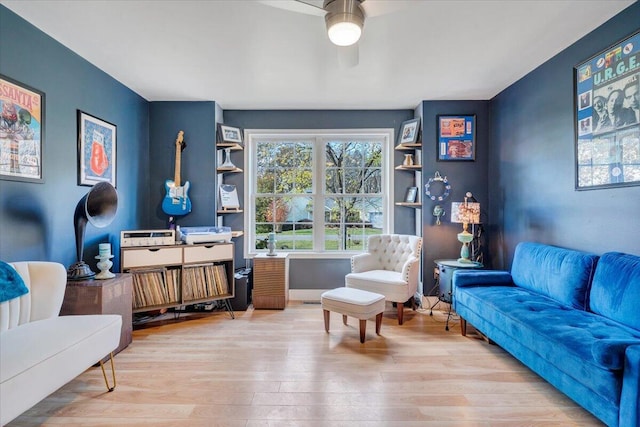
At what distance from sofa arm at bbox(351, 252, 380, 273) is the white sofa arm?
2.68 m

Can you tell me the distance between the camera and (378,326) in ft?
9.52

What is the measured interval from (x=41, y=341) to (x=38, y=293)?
56 centimetres

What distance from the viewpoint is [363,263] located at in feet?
11.8

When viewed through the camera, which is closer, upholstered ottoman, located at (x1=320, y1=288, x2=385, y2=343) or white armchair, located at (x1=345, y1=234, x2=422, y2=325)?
upholstered ottoman, located at (x1=320, y1=288, x2=385, y2=343)

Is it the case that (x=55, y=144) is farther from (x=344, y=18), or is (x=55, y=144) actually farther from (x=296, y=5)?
(x=344, y=18)

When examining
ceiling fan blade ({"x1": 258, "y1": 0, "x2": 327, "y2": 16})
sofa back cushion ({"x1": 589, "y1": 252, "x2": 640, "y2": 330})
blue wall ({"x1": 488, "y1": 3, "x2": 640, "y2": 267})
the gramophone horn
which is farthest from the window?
ceiling fan blade ({"x1": 258, "y1": 0, "x2": 327, "y2": 16})

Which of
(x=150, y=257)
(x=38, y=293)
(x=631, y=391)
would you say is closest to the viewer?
(x=631, y=391)

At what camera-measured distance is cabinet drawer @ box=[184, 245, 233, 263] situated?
10.6ft

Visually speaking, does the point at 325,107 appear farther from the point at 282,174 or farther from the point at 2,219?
the point at 2,219

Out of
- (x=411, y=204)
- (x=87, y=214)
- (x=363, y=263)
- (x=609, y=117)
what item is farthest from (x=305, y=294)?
(x=609, y=117)

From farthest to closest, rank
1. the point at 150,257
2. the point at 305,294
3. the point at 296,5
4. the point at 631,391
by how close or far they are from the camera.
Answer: the point at 305,294 < the point at 150,257 < the point at 296,5 < the point at 631,391

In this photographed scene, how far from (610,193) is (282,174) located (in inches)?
132

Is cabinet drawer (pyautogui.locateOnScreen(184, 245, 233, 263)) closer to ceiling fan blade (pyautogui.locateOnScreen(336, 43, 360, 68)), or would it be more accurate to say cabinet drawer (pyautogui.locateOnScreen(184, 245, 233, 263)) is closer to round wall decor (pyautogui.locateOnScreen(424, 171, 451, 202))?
ceiling fan blade (pyautogui.locateOnScreen(336, 43, 360, 68))

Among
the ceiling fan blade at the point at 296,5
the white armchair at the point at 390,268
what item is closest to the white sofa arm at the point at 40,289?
the ceiling fan blade at the point at 296,5
